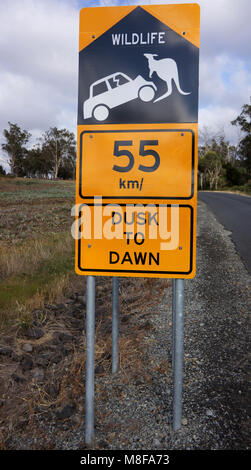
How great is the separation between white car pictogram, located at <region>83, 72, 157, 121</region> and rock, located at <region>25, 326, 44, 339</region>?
94.8 inches

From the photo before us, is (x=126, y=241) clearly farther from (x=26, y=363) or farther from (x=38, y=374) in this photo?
(x=26, y=363)

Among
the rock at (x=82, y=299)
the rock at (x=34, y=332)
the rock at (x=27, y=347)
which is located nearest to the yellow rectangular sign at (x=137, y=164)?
the rock at (x=27, y=347)

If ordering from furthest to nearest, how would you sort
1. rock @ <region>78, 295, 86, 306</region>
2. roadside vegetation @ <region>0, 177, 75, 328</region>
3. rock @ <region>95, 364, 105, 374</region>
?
rock @ <region>78, 295, 86, 306</region>
roadside vegetation @ <region>0, 177, 75, 328</region>
rock @ <region>95, 364, 105, 374</region>

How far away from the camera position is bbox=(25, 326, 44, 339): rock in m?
3.49

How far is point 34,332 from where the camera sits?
352cm

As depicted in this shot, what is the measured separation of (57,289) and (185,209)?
326cm

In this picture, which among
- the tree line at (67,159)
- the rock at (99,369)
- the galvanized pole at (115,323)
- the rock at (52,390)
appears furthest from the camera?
the tree line at (67,159)

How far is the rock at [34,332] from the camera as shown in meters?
3.49

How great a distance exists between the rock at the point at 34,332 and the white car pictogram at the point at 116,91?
2407 mm

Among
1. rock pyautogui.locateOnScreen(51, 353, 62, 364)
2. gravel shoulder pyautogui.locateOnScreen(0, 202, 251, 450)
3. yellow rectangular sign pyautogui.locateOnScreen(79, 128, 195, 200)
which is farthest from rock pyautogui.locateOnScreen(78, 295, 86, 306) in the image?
yellow rectangular sign pyautogui.locateOnScreen(79, 128, 195, 200)

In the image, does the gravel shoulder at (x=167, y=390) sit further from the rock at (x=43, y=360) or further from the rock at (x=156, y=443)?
the rock at (x=43, y=360)

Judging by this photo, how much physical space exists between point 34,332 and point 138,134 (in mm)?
2426

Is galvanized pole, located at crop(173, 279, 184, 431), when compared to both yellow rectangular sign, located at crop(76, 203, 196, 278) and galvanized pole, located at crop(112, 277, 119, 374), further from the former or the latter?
galvanized pole, located at crop(112, 277, 119, 374)

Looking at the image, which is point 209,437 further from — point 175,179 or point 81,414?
point 175,179
